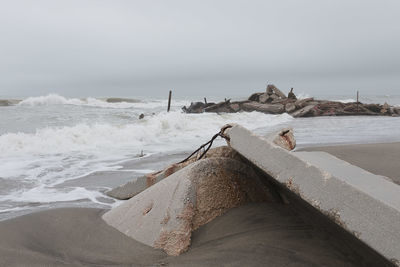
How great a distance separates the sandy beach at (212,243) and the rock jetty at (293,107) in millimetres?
21380

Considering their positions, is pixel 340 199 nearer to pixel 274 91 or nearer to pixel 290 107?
pixel 290 107

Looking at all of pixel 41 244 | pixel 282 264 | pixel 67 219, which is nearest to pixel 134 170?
pixel 67 219

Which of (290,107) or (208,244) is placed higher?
(290,107)

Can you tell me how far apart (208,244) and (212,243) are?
0.03m

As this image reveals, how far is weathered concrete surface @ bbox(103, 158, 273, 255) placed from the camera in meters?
2.36

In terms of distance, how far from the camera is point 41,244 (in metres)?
2.47

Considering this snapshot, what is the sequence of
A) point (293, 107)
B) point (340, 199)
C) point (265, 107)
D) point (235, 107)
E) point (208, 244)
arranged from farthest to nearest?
point (235, 107) → point (265, 107) → point (293, 107) → point (208, 244) → point (340, 199)

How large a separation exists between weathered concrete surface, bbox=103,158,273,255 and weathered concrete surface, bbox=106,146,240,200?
41 cm

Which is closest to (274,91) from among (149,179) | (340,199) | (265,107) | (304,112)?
(265,107)

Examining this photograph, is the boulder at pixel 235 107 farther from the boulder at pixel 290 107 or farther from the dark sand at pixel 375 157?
the dark sand at pixel 375 157

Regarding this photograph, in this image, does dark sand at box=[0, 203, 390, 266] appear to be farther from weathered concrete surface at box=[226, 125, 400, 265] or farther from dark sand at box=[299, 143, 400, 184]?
dark sand at box=[299, 143, 400, 184]

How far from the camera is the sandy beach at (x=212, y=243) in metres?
1.99

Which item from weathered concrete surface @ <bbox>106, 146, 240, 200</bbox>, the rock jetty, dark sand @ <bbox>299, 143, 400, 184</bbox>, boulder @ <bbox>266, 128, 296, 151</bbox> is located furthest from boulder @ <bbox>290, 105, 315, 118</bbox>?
boulder @ <bbox>266, 128, 296, 151</bbox>

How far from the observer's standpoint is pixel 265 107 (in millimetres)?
25234
